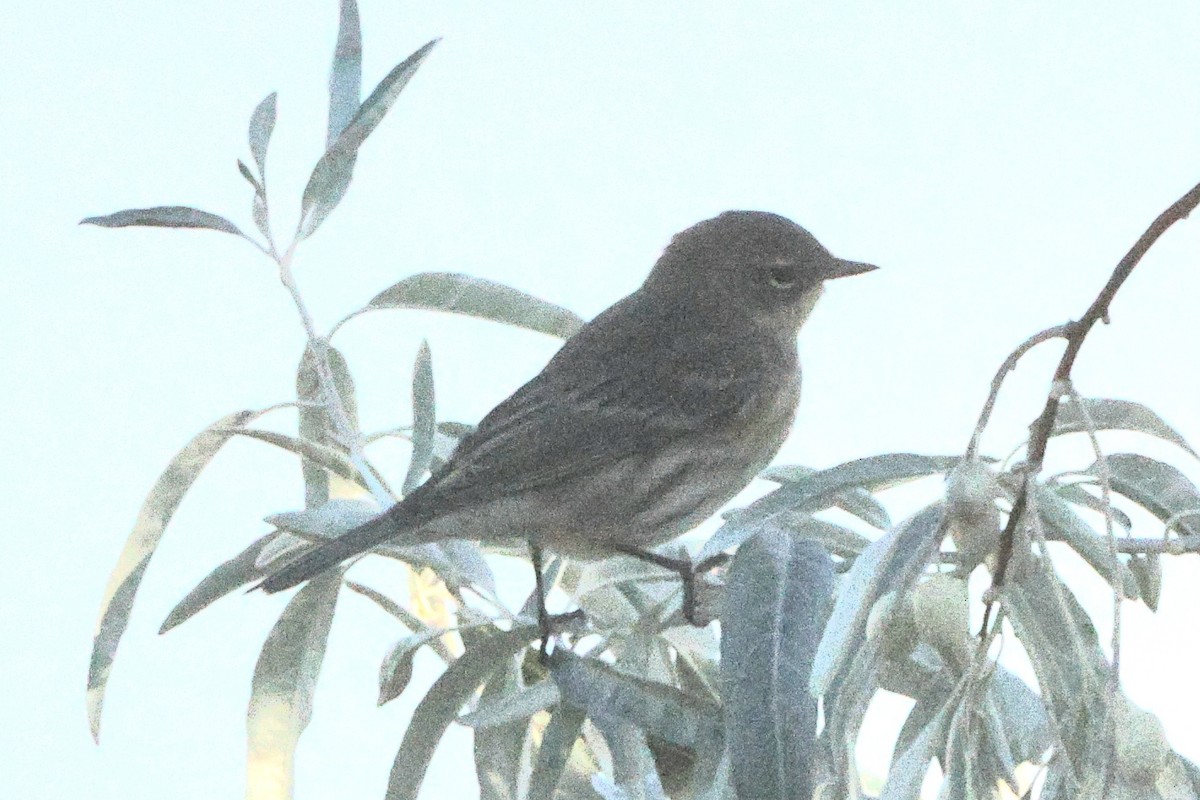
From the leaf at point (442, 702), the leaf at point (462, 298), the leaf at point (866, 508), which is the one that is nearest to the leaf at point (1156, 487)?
the leaf at point (866, 508)

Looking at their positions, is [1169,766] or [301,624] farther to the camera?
[301,624]

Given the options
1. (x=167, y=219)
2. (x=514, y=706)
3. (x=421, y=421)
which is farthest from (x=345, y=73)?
(x=514, y=706)

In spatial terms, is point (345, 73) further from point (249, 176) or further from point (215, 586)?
point (215, 586)

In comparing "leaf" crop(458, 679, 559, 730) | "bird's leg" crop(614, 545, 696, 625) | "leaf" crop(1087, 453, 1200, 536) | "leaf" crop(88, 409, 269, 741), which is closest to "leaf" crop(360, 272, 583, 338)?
"leaf" crop(88, 409, 269, 741)

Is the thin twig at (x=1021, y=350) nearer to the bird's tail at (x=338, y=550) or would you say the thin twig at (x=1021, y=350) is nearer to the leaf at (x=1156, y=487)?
the leaf at (x=1156, y=487)

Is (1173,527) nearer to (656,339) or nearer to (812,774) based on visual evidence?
(812,774)

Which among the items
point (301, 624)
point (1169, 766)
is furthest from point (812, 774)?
point (301, 624)
